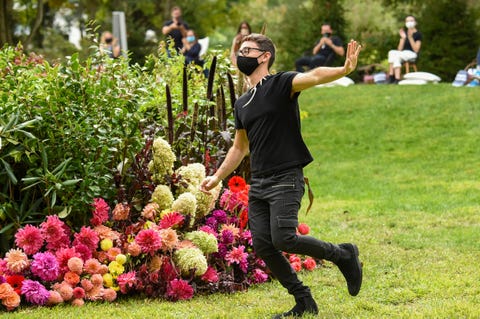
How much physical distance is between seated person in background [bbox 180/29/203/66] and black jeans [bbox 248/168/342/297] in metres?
12.0

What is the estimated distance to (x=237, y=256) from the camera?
6.00m

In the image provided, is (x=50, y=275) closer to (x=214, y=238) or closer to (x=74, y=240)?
(x=74, y=240)

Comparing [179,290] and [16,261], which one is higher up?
[16,261]

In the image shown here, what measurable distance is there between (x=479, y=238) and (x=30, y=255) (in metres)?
3.88

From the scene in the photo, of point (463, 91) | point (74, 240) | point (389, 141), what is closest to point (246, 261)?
point (74, 240)

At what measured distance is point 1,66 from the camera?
636cm

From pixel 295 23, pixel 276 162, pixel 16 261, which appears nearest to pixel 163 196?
pixel 16 261

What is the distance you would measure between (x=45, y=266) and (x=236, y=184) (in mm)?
1616

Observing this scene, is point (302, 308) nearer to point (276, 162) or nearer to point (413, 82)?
point (276, 162)

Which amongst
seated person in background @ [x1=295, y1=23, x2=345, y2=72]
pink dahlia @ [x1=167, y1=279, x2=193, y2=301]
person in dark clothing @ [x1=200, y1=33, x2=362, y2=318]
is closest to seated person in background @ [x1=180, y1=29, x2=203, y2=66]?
seated person in background @ [x1=295, y1=23, x2=345, y2=72]

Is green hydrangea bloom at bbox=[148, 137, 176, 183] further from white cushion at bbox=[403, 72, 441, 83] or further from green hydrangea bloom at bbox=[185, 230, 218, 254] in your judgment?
white cushion at bbox=[403, 72, 441, 83]

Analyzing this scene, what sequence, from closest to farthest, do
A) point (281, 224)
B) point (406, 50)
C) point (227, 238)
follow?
1. point (281, 224)
2. point (227, 238)
3. point (406, 50)

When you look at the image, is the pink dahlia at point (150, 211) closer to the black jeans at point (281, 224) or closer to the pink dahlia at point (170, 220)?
the pink dahlia at point (170, 220)

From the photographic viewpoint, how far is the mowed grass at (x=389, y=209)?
17.7ft
